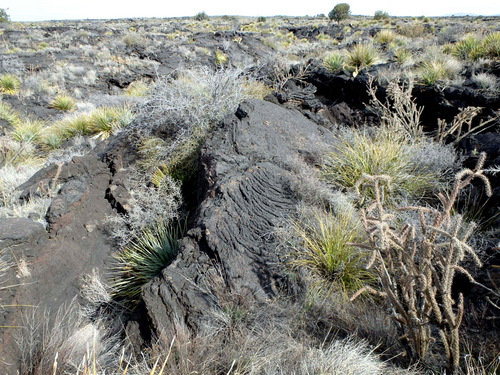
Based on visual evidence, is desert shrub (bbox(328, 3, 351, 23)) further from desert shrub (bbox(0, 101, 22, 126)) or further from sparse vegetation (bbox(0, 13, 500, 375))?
desert shrub (bbox(0, 101, 22, 126))

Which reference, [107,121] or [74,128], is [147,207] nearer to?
[107,121]

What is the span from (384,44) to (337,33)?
16.2 m

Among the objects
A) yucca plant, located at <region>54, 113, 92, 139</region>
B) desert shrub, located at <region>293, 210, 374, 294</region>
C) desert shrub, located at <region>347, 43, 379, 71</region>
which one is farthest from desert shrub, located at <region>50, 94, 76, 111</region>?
desert shrub, located at <region>293, 210, 374, 294</region>

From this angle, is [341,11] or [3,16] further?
[341,11]

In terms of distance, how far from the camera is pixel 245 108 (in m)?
5.74

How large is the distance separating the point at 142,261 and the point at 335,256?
2442 millimetres

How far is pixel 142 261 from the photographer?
4.23m

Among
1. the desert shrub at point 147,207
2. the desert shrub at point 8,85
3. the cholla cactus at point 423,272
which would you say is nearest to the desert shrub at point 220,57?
the desert shrub at point 8,85

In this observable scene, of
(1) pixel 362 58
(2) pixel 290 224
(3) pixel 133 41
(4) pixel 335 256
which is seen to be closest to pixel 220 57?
(3) pixel 133 41

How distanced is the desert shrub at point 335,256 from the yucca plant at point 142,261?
5.58ft

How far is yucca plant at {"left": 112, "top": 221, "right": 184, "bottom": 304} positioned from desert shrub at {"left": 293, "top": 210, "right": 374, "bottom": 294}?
5.58ft

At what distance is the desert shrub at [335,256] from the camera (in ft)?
10.7

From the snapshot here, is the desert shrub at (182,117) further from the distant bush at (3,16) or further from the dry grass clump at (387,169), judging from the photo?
the distant bush at (3,16)

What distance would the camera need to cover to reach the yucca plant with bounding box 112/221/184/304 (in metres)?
4.09
